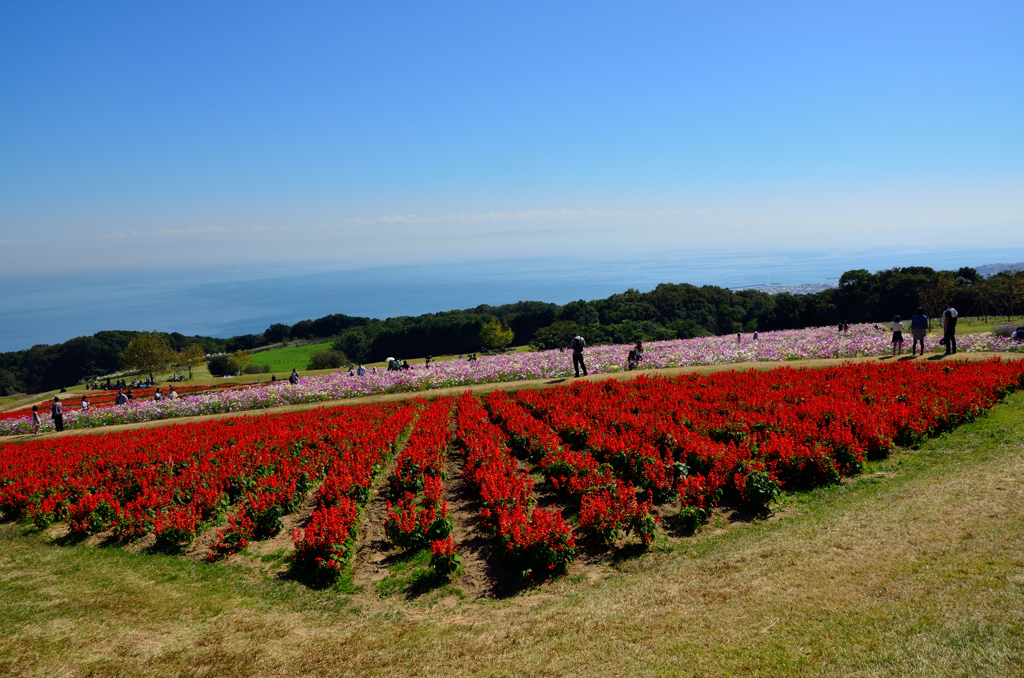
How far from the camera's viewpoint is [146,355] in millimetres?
56688

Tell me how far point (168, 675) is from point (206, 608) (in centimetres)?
177

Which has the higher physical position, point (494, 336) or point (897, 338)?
point (494, 336)

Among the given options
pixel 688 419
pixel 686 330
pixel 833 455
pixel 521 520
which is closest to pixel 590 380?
pixel 688 419

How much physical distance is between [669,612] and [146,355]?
65.3m

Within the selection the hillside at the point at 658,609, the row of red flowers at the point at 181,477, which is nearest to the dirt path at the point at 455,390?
the row of red flowers at the point at 181,477

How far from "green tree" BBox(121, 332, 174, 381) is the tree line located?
2.88 metres

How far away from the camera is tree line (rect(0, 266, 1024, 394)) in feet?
183

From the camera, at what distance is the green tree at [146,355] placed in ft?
186

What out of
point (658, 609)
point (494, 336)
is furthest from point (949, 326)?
point (494, 336)

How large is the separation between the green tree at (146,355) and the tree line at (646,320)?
9.45 feet

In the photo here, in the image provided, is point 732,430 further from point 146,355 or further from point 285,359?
point 285,359

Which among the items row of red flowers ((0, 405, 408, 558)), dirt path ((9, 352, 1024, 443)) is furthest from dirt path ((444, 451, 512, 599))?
dirt path ((9, 352, 1024, 443))

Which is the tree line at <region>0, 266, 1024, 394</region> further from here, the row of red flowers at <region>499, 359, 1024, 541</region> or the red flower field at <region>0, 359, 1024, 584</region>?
the red flower field at <region>0, 359, 1024, 584</region>

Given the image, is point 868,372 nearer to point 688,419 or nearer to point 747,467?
point 688,419
